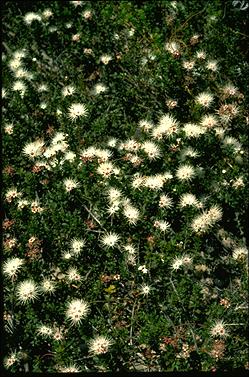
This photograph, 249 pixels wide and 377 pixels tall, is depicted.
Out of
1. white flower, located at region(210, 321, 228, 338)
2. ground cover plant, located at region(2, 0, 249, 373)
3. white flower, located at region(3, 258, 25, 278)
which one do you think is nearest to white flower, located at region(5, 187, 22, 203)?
ground cover plant, located at region(2, 0, 249, 373)

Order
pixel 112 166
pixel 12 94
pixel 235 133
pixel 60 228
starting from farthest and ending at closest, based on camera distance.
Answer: pixel 12 94 → pixel 235 133 → pixel 112 166 → pixel 60 228

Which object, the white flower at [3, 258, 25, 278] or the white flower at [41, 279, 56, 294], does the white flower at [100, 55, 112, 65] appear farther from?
the white flower at [41, 279, 56, 294]

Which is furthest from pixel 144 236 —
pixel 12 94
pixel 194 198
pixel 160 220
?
pixel 12 94

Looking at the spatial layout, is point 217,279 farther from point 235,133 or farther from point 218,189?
point 235,133

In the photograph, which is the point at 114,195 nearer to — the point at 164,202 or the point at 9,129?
the point at 164,202

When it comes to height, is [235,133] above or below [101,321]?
above

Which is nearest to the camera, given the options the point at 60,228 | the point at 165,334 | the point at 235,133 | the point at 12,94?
the point at 165,334

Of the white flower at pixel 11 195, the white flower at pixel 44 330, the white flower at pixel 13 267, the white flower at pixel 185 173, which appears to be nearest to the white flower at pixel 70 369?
the white flower at pixel 44 330

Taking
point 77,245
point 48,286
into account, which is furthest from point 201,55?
point 48,286
